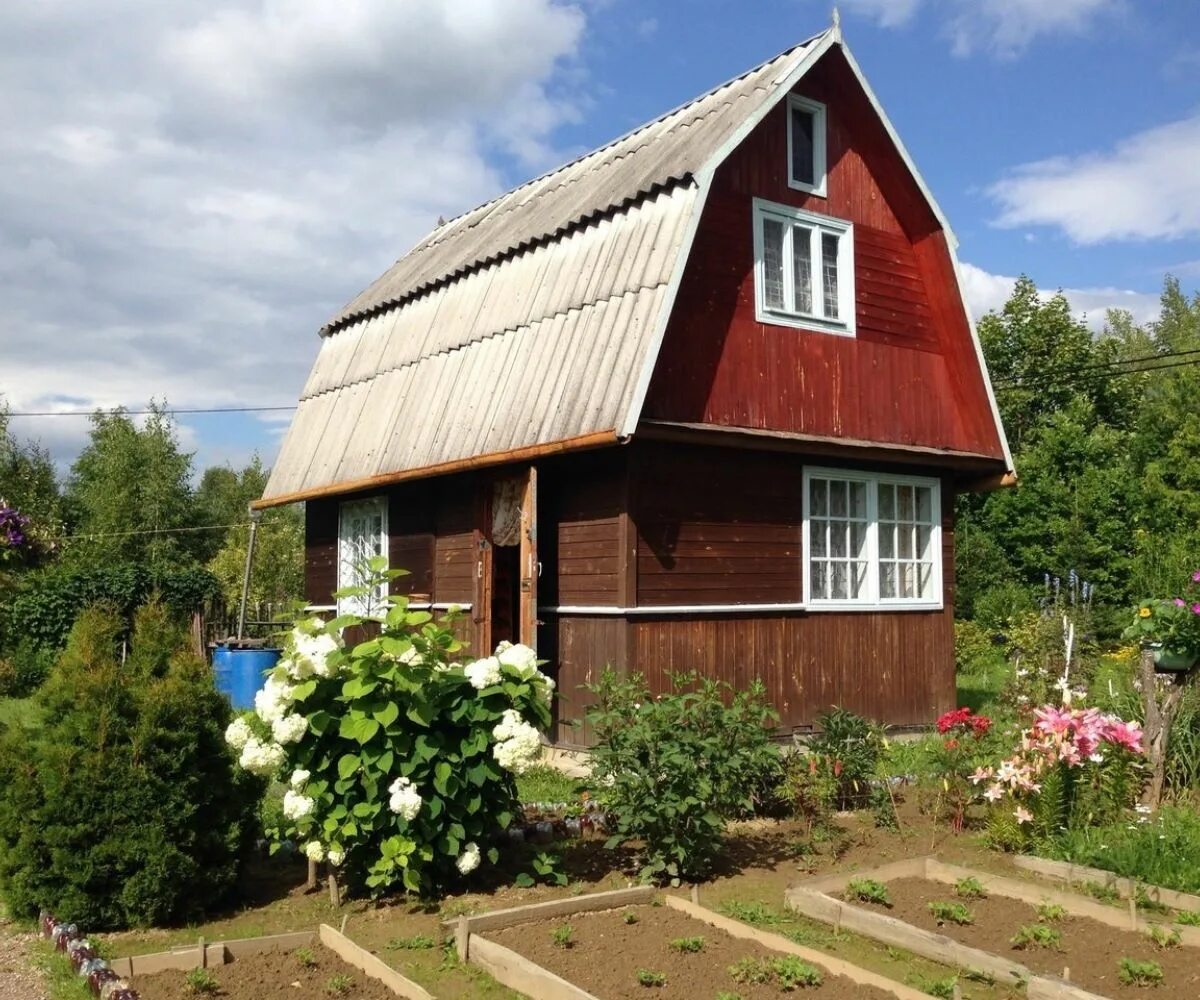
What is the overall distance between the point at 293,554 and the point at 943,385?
28223 millimetres

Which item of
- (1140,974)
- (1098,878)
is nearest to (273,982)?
(1140,974)

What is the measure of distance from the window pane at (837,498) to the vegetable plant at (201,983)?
7925 mm

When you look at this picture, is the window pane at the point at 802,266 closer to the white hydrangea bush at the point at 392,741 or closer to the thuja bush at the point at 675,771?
the thuja bush at the point at 675,771

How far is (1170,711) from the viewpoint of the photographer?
795 cm

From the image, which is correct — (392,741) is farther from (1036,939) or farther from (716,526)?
(716,526)

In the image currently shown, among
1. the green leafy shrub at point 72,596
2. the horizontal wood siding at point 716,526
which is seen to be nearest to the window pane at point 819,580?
the horizontal wood siding at point 716,526

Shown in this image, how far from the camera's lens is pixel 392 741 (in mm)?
5770

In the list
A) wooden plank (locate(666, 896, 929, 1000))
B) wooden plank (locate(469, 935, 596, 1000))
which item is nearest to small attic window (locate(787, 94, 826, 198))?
wooden plank (locate(666, 896, 929, 1000))

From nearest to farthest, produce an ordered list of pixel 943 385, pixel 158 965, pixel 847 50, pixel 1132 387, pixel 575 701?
pixel 158 965 < pixel 575 701 < pixel 847 50 < pixel 943 385 < pixel 1132 387

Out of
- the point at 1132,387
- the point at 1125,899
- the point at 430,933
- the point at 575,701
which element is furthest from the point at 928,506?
the point at 1132,387

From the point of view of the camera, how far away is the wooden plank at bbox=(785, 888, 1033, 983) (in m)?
4.77

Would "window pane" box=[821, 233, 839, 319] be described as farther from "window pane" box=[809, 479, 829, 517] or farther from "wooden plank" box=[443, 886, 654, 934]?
"wooden plank" box=[443, 886, 654, 934]

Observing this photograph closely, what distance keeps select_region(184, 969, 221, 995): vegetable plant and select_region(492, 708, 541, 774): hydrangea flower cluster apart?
159 centimetres

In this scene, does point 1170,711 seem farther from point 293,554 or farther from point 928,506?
point 293,554
